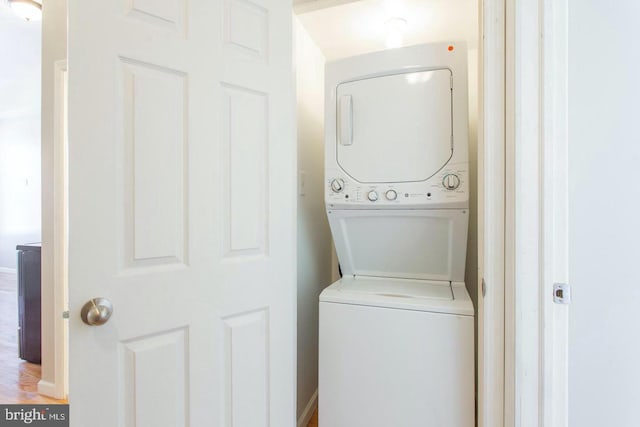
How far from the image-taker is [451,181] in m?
1.29

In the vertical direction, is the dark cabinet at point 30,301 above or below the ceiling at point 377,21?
below

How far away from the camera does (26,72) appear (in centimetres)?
306

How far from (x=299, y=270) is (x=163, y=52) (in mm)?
1182

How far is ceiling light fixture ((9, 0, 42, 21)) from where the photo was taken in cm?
178

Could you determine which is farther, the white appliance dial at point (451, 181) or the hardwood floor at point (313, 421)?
the hardwood floor at point (313, 421)

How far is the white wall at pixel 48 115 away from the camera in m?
1.89

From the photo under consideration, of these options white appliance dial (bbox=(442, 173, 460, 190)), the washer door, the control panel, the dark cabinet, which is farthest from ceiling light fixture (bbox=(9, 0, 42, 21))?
white appliance dial (bbox=(442, 173, 460, 190))

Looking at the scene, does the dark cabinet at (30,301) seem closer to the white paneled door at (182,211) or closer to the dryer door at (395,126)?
the white paneled door at (182,211)
